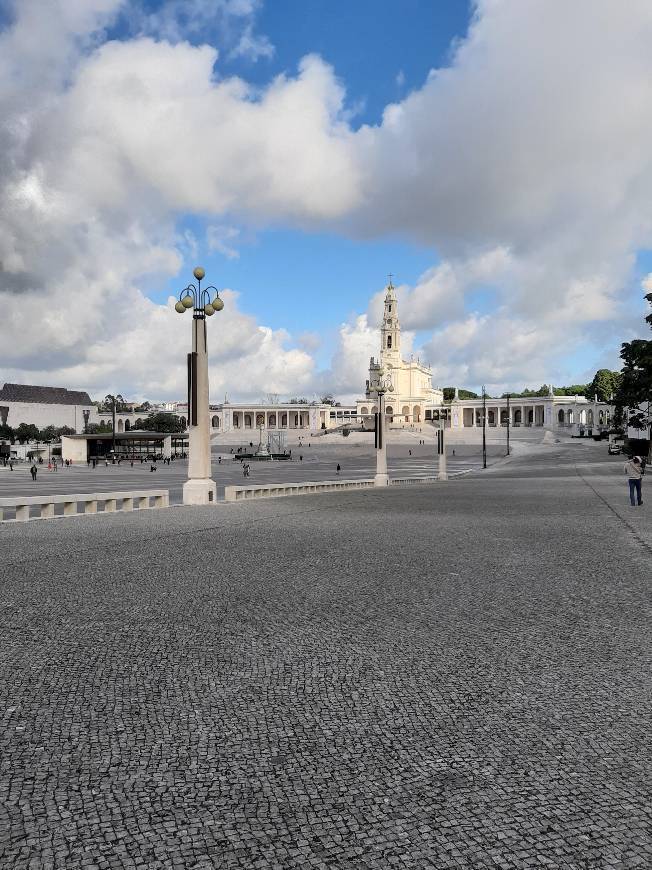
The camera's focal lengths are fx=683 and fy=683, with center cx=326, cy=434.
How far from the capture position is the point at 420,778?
3604 millimetres

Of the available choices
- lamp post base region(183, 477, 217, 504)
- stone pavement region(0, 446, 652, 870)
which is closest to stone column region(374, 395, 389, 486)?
lamp post base region(183, 477, 217, 504)

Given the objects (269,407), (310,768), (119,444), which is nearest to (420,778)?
(310,768)

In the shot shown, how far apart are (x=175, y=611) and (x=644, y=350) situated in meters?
42.7

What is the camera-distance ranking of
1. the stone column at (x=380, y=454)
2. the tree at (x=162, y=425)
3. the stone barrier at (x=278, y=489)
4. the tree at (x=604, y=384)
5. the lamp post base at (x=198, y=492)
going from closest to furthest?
the lamp post base at (x=198, y=492)
the stone barrier at (x=278, y=489)
the stone column at (x=380, y=454)
the tree at (x=604, y=384)
the tree at (x=162, y=425)

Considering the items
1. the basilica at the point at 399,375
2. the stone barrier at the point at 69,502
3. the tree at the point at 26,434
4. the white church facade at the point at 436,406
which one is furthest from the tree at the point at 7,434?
the stone barrier at the point at 69,502

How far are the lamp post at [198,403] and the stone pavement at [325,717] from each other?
1183cm

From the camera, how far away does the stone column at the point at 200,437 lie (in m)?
21.6

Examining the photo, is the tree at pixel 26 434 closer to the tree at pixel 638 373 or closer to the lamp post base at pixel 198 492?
the tree at pixel 638 373

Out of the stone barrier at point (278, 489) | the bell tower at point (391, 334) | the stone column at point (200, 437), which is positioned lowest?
the stone barrier at point (278, 489)

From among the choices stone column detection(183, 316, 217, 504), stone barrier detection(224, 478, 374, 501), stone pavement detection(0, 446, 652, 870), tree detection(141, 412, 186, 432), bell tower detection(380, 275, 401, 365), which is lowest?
stone barrier detection(224, 478, 374, 501)

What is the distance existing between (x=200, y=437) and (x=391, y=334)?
16342 centimetres

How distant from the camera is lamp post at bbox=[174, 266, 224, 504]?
850 inches

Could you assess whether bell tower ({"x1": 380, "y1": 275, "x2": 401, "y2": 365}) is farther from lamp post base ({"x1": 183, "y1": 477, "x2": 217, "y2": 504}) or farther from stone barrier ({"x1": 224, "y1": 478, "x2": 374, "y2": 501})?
lamp post base ({"x1": 183, "y1": 477, "x2": 217, "y2": 504})

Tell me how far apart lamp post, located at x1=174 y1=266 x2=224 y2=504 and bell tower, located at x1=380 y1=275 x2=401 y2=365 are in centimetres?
15942
